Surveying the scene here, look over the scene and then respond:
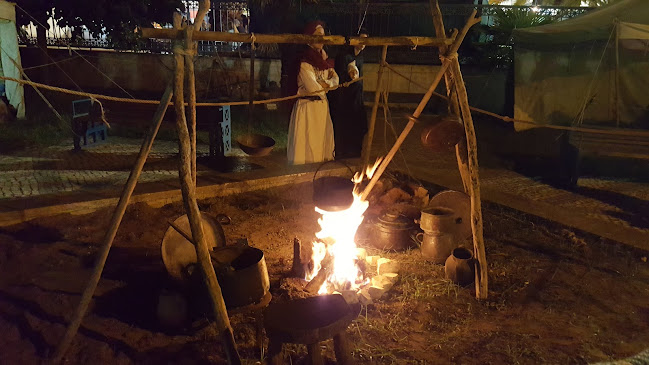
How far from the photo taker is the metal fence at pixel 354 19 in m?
15.0

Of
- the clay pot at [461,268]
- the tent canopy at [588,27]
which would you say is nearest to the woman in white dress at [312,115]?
the clay pot at [461,268]

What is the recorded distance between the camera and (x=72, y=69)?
52.4ft

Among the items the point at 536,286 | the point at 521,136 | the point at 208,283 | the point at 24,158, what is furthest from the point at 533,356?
the point at 521,136

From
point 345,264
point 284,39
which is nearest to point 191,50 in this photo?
point 284,39

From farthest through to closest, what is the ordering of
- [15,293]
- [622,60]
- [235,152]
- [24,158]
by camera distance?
1. [622,60]
2. [235,152]
3. [24,158]
4. [15,293]

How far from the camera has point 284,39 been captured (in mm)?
4082

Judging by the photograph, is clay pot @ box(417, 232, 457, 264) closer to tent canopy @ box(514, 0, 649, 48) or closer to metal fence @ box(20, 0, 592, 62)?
tent canopy @ box(514, 0, 649, 48)

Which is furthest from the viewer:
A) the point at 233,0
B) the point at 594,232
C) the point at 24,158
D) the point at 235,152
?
the point at 233,0

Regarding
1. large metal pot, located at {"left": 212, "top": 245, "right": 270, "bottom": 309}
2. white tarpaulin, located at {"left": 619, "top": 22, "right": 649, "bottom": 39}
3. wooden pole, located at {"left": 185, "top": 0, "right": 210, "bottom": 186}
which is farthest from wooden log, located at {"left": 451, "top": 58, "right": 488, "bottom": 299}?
white tarpaulin, located at {"left": 619, "top": 22, "right": 649, "bottom": 39}

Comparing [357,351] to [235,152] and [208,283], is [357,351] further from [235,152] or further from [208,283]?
[235,152]

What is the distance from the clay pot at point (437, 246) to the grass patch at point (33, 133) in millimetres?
7779

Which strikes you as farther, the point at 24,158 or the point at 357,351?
the point at 24,158

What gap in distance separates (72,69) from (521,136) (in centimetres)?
1346

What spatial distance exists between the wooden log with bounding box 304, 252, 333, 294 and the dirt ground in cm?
29
